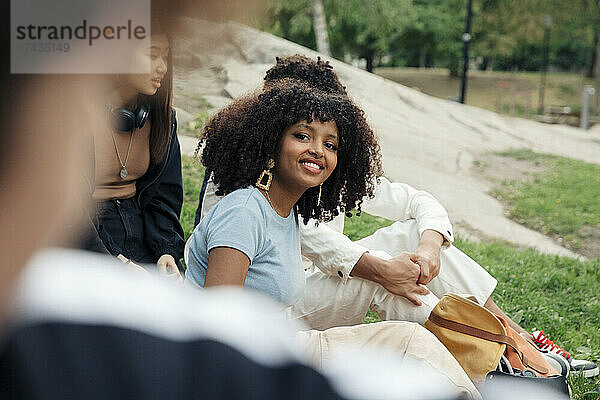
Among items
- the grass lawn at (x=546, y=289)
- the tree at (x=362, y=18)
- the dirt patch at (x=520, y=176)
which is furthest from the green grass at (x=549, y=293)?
the tree at (x=362, y=18)

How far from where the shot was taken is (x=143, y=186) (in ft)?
10.1

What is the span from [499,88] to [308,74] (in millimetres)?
29121

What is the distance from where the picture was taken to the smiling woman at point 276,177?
7.61ft

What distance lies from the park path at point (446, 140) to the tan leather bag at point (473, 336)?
3.76 feet

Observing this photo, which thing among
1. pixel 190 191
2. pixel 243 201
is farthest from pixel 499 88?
pixel 243 201

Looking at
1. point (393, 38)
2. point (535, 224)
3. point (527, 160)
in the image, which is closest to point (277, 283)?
point (535, 224)

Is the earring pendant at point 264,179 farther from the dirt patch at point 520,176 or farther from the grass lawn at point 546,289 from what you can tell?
the dirt patch at point 520,176

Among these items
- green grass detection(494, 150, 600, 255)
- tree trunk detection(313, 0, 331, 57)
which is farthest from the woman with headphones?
tree trunk detection(313, 0, 331, 57)

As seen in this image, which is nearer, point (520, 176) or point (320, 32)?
point (520, 176)

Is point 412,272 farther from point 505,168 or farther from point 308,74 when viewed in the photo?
point 505,168

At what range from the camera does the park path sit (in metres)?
6.77

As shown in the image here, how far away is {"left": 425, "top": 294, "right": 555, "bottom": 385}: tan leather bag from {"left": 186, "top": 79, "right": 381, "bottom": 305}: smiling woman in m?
0.53

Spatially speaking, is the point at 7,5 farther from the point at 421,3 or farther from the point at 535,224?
the point at 421,3

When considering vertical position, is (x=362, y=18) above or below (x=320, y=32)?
above
